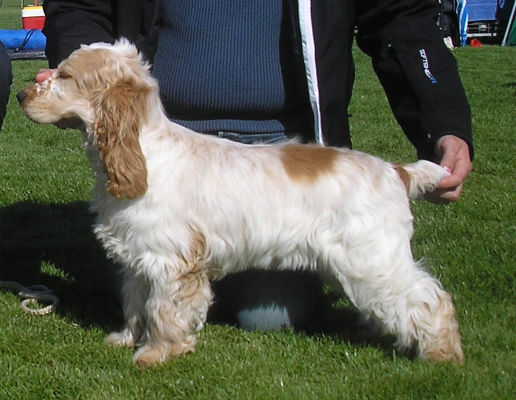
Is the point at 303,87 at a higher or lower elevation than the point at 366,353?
higher

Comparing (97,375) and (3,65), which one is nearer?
(97,375)

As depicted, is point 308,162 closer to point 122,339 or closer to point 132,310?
point 132,310

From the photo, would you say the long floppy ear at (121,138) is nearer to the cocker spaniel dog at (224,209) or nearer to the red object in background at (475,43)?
the cocker spaniel dog at (224,209)

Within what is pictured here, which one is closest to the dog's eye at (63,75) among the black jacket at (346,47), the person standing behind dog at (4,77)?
the black jacket at (346,47)

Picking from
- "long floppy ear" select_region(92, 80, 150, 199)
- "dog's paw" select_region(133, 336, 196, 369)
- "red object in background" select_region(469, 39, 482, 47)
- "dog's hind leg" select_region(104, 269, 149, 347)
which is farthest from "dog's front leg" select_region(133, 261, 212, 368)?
"red object in background" select_region(469, 39, 482, 47)

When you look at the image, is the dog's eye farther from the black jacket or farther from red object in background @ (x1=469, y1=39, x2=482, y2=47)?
red object in background @ (x1=469, y1=39, x2=482, y2=47)

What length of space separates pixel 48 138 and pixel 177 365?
17.1 feet

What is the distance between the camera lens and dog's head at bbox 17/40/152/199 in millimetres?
3219

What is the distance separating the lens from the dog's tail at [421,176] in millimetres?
3457

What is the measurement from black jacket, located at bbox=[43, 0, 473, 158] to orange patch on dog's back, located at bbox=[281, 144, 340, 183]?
0.47 m

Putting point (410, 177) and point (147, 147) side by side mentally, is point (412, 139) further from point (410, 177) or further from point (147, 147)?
point (147, 147)

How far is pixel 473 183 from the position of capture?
6328mm

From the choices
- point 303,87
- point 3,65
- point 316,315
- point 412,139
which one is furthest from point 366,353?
point 3,65

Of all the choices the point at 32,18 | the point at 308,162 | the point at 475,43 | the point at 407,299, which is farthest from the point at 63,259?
the point at 475,43
